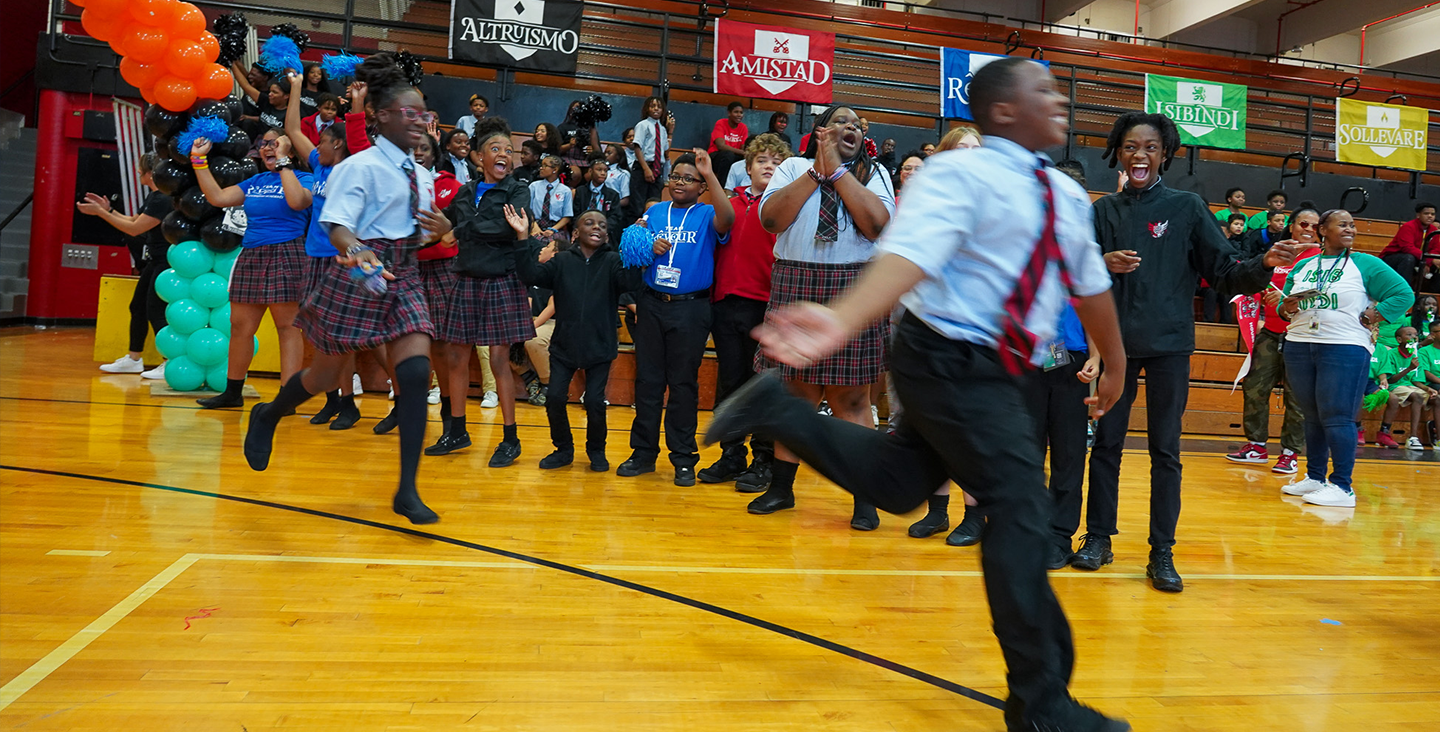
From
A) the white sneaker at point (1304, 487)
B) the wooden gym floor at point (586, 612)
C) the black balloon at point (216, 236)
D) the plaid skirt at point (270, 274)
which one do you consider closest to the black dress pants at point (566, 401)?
the wooden gym floor at point (586, 612)

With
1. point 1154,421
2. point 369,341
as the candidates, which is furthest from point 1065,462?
point 369,341

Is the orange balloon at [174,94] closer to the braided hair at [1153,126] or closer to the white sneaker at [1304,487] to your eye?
the braided hair at [1153,126]

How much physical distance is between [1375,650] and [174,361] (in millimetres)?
6856

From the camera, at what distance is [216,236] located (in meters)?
6.40

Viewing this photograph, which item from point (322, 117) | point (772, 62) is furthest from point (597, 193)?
point (772, 62)

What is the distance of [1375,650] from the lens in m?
2.69

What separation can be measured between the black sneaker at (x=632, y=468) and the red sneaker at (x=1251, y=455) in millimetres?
4910

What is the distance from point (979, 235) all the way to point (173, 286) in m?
6.36

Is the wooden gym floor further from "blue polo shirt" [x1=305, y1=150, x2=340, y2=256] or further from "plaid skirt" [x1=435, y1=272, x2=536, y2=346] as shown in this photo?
"blue polo shirt" [x1=305, y1=150, x2=340, y2=256]

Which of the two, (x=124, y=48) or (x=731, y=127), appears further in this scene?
(x=731, y=127)

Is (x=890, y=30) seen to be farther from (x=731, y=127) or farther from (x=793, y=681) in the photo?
(x=793, y=681)

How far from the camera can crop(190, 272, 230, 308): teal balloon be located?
642 centimetres

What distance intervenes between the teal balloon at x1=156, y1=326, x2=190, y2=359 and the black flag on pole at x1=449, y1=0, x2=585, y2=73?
16.5 feet

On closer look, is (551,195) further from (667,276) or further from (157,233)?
(667,276)
